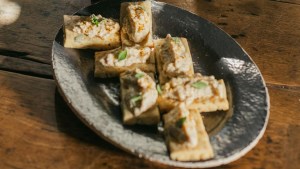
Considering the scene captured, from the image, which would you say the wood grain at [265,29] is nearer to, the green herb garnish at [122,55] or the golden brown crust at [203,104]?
the golden brown crust at [203,104]

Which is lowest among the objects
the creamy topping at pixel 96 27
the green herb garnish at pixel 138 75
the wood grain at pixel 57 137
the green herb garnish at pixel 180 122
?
the wood grain at pixel 57 137

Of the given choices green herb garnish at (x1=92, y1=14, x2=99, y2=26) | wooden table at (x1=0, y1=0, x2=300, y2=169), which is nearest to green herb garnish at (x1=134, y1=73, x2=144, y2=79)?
wooden table at (x1=0, y1=0, x2=300, y2=169)

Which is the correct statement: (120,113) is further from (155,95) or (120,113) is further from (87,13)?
(87,13)

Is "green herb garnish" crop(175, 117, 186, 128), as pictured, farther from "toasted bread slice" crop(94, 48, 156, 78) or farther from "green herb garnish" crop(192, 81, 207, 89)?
"toasted bread slice" crop(94, 48, 156, 78)

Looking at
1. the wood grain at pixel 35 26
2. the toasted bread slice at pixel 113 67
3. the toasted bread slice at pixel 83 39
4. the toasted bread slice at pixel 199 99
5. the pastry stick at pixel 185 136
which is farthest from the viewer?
the wood grain at pixel 35 26

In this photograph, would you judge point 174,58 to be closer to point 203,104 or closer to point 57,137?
point 203,104

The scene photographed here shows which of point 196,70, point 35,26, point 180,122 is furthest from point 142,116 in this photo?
point 35,26

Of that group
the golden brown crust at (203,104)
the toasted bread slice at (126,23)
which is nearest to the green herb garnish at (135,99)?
the golden brown crust at (203,104)
